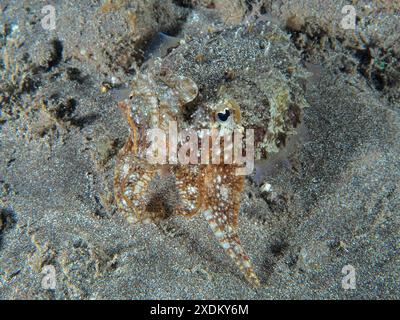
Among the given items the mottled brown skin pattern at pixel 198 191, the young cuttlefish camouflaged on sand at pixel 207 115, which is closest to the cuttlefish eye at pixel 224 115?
the young cuttlefish camouflaged on sand at pixel 207 115

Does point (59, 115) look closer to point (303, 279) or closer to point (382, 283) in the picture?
point (303, 279)

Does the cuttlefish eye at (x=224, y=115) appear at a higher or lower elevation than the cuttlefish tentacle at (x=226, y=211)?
higher

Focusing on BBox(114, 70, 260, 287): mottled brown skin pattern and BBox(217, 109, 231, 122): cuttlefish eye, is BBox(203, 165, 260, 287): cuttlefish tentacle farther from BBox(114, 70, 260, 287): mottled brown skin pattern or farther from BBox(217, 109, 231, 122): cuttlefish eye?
BBox(217, 109, 231, 122): cuttlefish eye

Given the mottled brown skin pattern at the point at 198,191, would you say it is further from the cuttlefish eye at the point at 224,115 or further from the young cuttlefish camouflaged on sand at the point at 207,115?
the cuttlefish eye at the point at 224,115

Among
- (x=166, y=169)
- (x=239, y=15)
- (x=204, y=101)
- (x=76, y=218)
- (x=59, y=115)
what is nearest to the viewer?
(x=204, y=101)

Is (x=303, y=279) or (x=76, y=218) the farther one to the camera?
(x=76, y=218)

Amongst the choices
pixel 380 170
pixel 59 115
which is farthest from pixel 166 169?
pixel 380 170

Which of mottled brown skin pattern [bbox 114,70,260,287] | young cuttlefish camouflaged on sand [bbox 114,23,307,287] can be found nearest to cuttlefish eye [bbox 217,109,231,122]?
young cuttlefish camouflaged on sand [bbox 114,23,307,287]

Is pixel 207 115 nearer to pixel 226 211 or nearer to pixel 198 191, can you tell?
pixel 198 191
